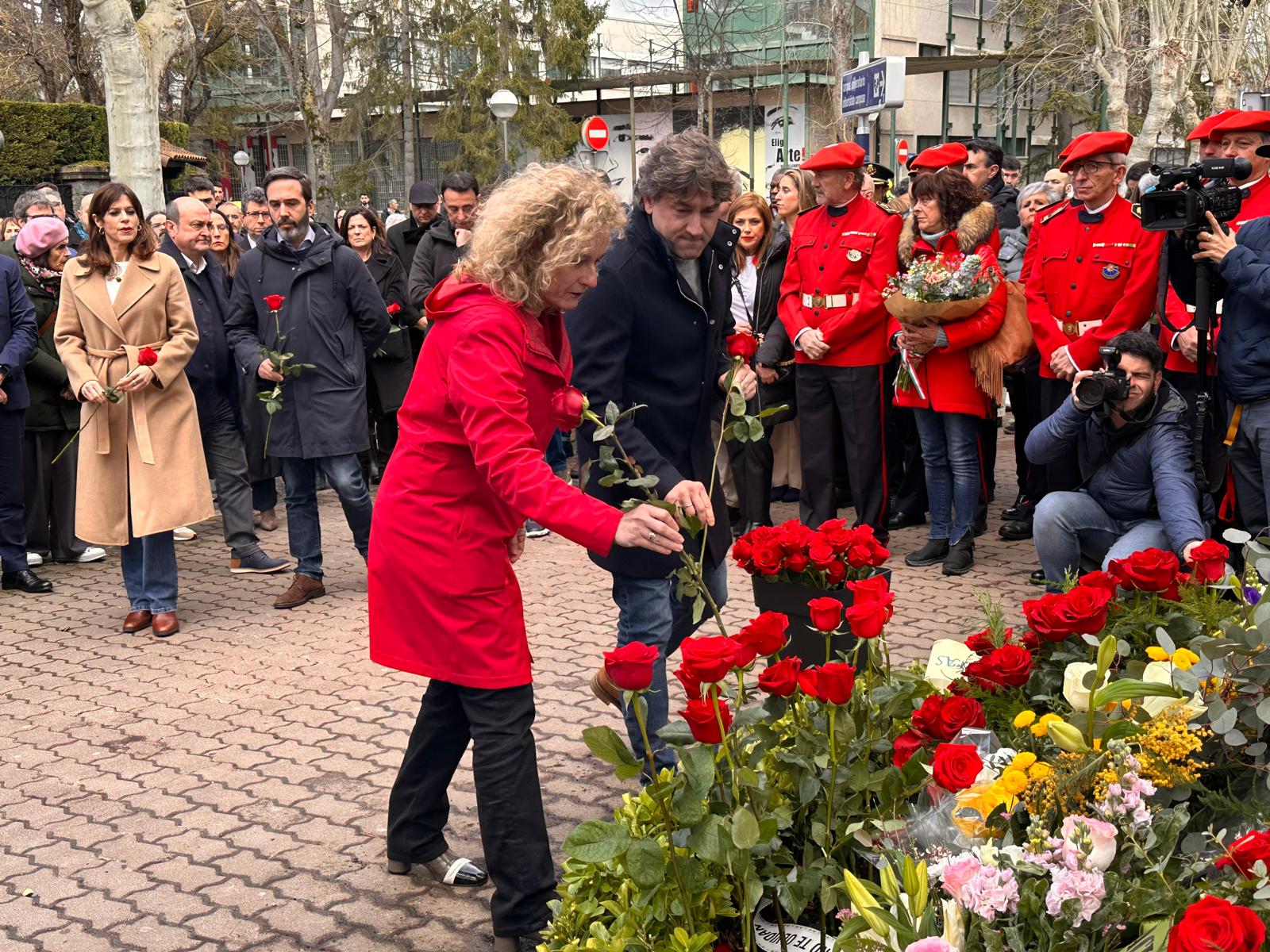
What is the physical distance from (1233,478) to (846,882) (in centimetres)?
467

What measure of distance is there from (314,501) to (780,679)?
508 cm

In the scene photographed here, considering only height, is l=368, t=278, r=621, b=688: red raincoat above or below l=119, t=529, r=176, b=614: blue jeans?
above

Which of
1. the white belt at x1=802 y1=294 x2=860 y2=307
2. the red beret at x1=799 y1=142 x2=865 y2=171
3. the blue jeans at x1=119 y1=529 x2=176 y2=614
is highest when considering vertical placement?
the red beret at x1=799 y1=142 x2=865 y2=171

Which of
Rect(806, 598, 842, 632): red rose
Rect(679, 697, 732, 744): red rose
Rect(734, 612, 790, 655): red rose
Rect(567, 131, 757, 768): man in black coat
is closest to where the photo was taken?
Rect(679, 697, 732, 744): red rose

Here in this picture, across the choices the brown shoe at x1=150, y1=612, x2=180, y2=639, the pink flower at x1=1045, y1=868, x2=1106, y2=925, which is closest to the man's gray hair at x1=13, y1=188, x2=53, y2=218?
the brown shoe at x1=150, y1=612, x2=180, y2=639

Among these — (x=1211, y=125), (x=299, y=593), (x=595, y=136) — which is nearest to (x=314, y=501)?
(x=299, y=593)

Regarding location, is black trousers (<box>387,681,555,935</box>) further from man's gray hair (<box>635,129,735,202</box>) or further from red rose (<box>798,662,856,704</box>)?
man's gray hair (<box>635,129,735,202</box>)

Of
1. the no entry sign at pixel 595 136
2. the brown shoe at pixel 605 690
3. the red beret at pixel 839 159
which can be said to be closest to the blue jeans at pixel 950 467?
the red beret at pixel 839 159

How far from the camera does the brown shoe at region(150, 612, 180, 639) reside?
6.74 metres

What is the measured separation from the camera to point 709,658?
2418 mm

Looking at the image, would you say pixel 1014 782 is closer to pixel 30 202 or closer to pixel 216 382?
pixel 216 382

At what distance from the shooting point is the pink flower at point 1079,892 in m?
1.94

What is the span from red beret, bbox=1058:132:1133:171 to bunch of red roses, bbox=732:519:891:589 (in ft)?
10.5

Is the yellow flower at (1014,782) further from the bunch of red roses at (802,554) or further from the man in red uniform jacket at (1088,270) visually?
the man in red uniform jacket at (1088,270)
